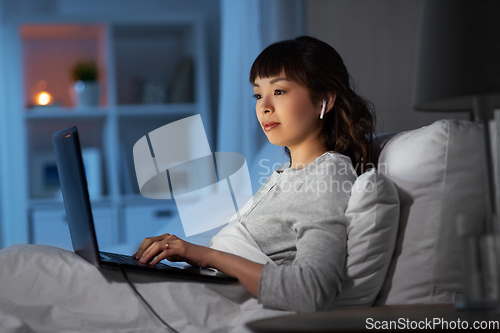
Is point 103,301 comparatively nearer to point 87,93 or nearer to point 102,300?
point 102,300

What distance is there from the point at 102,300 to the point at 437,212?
0.63m

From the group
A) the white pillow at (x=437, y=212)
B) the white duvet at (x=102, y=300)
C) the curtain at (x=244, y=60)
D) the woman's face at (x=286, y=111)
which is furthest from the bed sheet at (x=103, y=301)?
the curtain at (x=244, y=60)

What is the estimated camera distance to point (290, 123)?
114 centimetres

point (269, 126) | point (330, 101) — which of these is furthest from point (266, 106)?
point (330, 101)

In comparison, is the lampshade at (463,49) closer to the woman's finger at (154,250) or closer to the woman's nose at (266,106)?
the woman's nose at (266,106)

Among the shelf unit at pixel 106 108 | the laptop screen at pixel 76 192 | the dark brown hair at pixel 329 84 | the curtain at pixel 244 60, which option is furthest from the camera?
the shelf unit at pixel 106 108

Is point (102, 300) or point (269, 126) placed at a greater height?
point (269, 126)

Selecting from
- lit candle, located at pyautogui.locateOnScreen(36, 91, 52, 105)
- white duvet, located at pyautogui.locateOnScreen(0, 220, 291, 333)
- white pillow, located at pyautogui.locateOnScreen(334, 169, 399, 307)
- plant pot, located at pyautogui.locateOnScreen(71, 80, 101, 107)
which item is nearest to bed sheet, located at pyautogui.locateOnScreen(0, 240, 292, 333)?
white duvet, located at pyautogui.locateOnScreen(0, 220, 291, 333)

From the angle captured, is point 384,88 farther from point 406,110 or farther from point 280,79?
point 280,79

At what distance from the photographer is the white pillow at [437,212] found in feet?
2.78

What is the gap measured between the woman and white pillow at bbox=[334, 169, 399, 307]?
0.03 m

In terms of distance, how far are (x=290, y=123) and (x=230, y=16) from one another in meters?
1.51

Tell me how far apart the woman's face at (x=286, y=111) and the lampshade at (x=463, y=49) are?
1.08 feet

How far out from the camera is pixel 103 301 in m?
0.83
